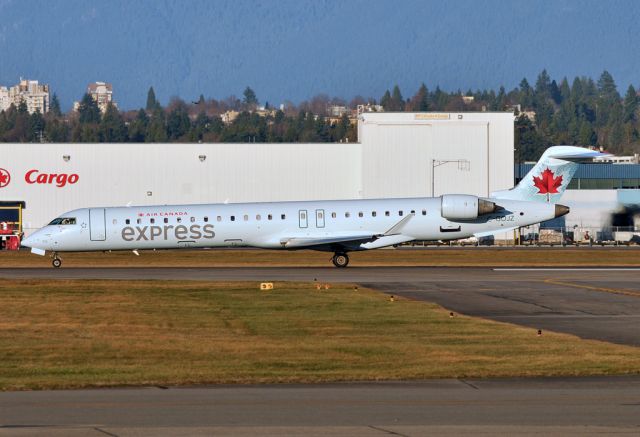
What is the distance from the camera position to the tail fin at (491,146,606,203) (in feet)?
174

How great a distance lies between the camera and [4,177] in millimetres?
83438

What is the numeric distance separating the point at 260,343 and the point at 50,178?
202 feet

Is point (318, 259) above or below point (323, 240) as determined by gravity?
below

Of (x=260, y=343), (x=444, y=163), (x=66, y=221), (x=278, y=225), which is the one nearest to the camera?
(x=260, y=343)

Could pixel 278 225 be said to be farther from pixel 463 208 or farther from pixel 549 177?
pixel 549 177

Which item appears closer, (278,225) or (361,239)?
(361,239)

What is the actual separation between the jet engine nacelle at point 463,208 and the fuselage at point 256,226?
36 cm

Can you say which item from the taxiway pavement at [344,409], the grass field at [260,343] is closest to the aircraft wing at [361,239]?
the grass field at [260,343]

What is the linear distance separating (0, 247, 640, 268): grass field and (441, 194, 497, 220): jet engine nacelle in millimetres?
3256

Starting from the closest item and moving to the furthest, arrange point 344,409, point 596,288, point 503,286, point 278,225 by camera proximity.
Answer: point 344,409
point 596,288
point 503,286
point 278,225

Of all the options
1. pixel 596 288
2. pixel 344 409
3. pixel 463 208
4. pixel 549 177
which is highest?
pixel 549 177

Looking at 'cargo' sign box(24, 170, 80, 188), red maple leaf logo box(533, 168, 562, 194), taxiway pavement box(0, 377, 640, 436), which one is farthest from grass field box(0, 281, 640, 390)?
'cargo' sign box(24, 170, 80, 188)

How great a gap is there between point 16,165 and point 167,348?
6281 cm

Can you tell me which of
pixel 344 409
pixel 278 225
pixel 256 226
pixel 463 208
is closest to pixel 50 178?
pixel 256 226
